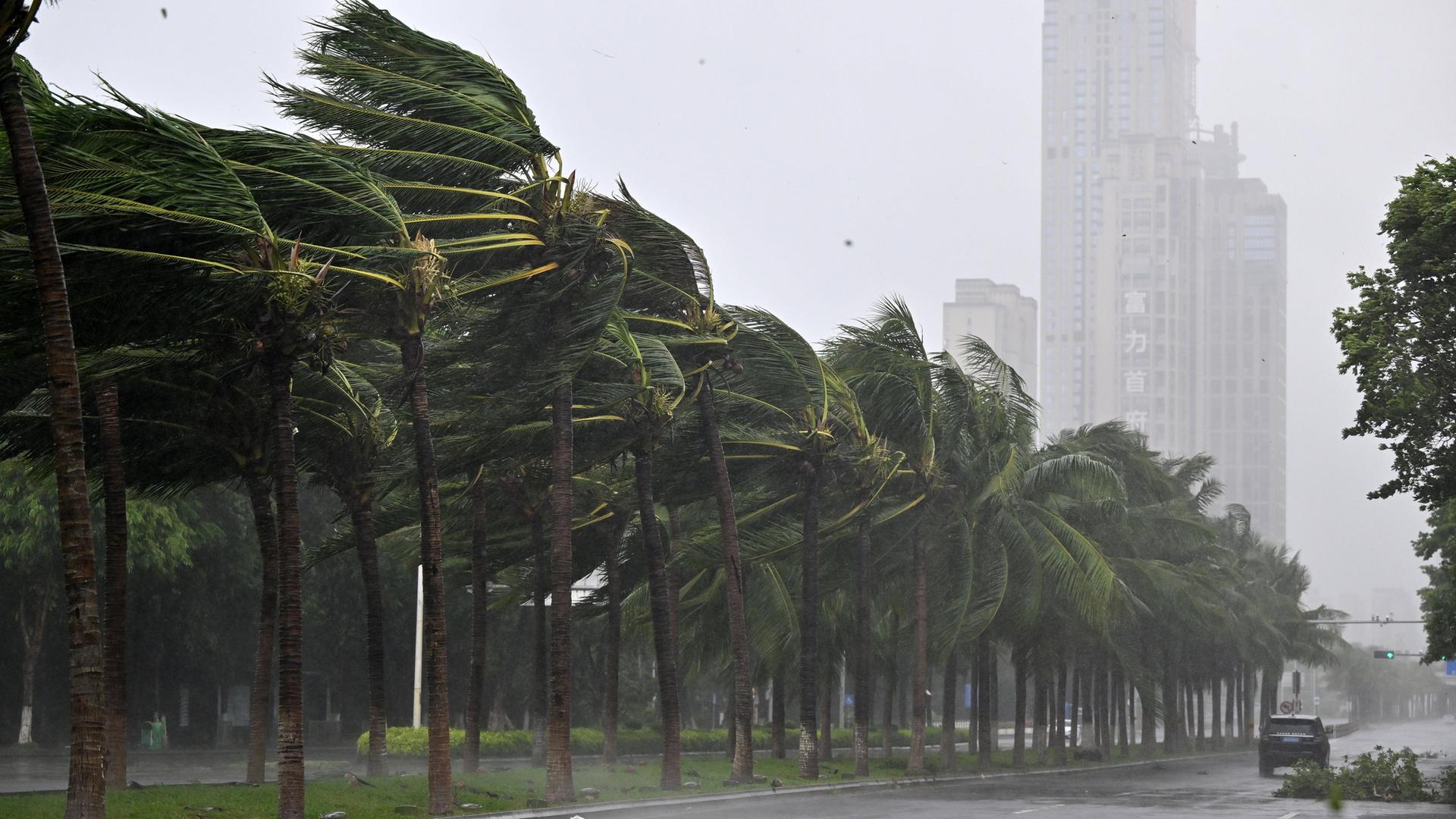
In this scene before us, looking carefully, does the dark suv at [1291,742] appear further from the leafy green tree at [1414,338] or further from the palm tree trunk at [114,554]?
the palm tree trunk at [114,554]

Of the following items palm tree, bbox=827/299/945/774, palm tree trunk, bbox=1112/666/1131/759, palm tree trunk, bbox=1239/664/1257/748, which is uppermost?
palm tree, bbox=827/299/945/774

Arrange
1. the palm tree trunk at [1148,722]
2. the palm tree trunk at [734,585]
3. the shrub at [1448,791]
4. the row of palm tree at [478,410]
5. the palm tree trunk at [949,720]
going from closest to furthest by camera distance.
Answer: the row of palm tree at [478,410], the palm tree trunk at [734,585], the shrub at [1448,791], the palm tree trunk at [949,720], the palm tree trunk at [1148,722]

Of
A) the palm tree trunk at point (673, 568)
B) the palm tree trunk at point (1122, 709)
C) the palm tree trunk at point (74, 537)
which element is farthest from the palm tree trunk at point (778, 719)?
the palm tree trunk at point (74, 537)

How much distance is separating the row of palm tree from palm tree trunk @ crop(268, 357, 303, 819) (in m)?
0.05

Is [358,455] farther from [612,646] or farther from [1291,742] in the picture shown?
[1291,742]

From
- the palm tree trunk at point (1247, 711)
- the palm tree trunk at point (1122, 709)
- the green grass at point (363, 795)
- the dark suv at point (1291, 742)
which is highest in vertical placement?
the green grass at point (363, 795)

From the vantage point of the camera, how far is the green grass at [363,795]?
1914 centimetres

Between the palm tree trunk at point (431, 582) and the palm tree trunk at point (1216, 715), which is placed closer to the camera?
the palm tree trunk at point (431, 582)

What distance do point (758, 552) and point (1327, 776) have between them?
12621 millimetres

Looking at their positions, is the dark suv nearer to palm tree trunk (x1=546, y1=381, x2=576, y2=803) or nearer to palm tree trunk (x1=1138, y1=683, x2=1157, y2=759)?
palm tree trunk (x1=1138, y1=683, x2=1157, y2=759)

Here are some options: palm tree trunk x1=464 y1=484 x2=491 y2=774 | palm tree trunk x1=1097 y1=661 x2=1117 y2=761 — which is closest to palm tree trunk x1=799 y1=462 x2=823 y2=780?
palm tree trunk x1=464 y1=484 x2=491 y2=774

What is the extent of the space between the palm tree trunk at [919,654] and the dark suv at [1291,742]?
10.7 m

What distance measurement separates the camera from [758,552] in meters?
34.9

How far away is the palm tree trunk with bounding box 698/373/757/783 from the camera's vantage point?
98.9ft
